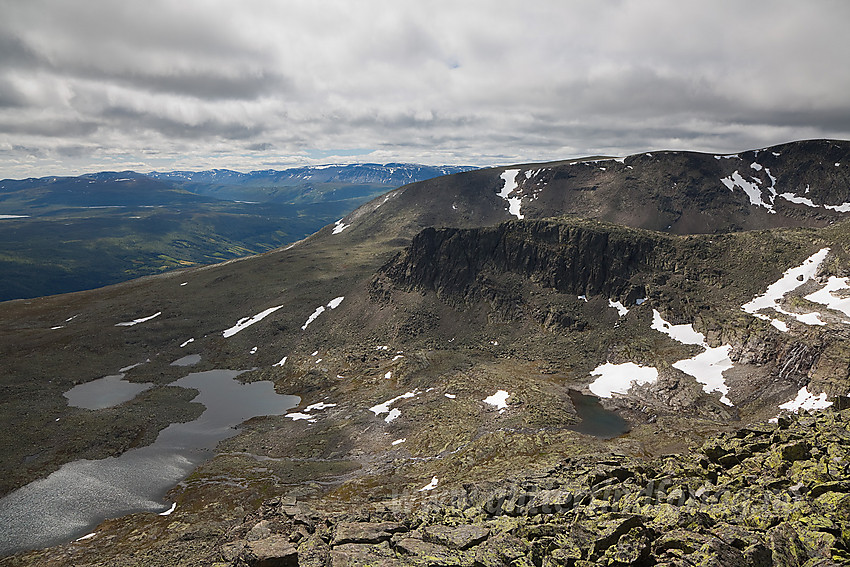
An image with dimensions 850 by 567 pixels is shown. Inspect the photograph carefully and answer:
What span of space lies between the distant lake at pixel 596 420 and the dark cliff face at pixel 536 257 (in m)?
40.6

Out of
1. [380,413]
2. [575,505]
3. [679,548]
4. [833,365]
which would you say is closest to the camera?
[679,548]

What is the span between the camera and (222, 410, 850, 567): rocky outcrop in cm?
2009

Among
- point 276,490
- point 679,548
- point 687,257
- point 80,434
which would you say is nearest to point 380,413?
point 276,490

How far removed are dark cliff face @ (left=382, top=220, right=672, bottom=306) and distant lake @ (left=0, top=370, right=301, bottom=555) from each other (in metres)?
57.1

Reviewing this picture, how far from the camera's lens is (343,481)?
60.0 metres

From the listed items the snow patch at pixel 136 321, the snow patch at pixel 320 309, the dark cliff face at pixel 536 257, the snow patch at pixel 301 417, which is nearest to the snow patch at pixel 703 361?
the dark cliff face at pixel 536 257

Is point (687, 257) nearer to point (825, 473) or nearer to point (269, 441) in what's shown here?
point (825, 473)

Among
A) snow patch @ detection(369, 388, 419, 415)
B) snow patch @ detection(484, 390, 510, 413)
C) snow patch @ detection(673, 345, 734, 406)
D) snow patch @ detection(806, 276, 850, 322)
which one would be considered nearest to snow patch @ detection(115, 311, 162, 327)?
snow patch @ detection(369, 388, 419, 415)

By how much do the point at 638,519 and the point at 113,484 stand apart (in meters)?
73.0

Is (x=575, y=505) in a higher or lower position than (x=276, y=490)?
higher

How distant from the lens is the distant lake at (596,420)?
69.1 metres

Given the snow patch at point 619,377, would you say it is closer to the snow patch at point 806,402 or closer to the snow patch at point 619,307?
the snow patch at point 619,307

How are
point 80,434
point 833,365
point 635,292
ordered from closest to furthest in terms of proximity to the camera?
point 833,365 → point 80,434 → point 635,292

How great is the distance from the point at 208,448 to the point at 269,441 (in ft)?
35.4
